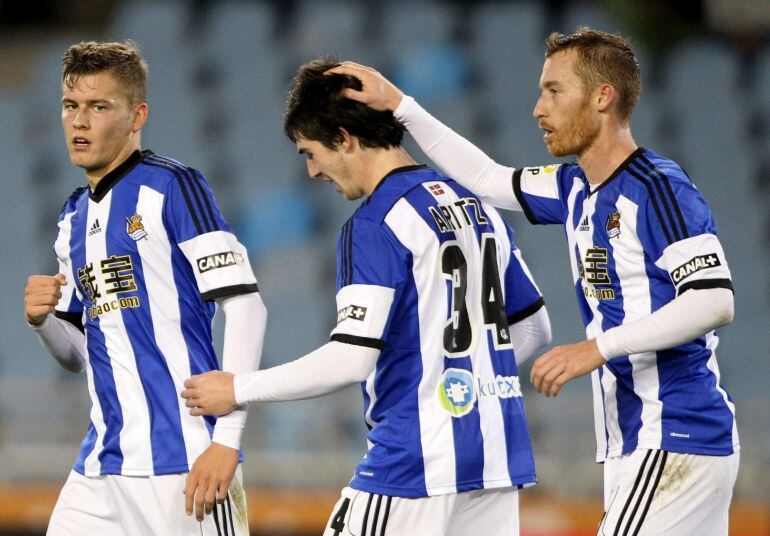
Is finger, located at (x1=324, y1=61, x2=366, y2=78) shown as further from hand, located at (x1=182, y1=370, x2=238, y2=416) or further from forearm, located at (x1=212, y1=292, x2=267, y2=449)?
hand, located at (x1=182, y1=370, x2=238, y2=416)

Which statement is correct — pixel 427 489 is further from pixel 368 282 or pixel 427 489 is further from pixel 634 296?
pixel 634 296

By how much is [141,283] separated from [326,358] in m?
0.87

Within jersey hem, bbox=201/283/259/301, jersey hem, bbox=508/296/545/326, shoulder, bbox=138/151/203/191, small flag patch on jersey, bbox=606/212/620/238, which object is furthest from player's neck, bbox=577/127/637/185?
shoulder, bbox=138/151/203/191

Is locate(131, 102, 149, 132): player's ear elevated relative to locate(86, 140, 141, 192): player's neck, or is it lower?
elevated

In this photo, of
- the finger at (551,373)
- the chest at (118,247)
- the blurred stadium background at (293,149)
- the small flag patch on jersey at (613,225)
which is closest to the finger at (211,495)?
the chest at (118,247)

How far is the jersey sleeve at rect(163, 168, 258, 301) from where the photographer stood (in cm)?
386

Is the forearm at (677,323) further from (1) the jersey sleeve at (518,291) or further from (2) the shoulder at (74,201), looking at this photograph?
(2) the shoulder at (74,201)

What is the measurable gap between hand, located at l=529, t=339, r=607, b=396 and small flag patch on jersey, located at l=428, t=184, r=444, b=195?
0.61 m

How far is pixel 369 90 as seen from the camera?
3711 millimetres

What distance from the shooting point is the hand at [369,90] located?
3.67m

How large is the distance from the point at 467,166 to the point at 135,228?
1181mm

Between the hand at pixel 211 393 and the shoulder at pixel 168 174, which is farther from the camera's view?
the shoulder at pixel 168 174

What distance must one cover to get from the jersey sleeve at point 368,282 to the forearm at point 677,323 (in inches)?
27.4

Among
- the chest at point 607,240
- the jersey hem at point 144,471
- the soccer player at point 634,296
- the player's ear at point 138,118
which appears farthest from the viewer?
the player's ear at point 138,118
